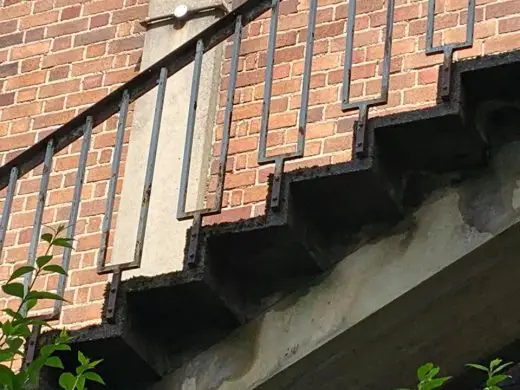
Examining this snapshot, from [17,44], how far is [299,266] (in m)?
3.35

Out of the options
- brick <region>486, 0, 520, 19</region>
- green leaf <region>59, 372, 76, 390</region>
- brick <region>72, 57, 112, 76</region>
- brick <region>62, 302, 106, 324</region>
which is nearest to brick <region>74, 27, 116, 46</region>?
brick <region>72, 57, 112, 76</region>

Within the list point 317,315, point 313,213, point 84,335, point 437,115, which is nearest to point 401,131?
point 437,115

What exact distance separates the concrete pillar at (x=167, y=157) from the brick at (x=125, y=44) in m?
0.22

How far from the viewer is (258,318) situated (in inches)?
195

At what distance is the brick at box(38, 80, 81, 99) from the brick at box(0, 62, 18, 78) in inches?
10.1

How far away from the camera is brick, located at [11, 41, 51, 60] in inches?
295

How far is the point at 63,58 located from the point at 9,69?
14.1 inches

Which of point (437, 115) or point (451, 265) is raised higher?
point (437, 115)

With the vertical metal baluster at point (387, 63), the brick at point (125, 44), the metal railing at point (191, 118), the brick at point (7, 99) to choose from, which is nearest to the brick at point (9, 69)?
the brick at point (7, 99)

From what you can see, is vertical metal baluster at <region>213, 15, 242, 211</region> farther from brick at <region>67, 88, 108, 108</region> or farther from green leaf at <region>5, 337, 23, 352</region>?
brick at <region>67, 88, 108, 108</region>

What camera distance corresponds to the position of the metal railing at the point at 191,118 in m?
4.62

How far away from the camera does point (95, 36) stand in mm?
7340

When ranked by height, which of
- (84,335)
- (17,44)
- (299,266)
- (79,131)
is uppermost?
(17,44)

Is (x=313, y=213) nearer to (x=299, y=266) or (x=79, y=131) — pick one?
(x=299, y=266)
